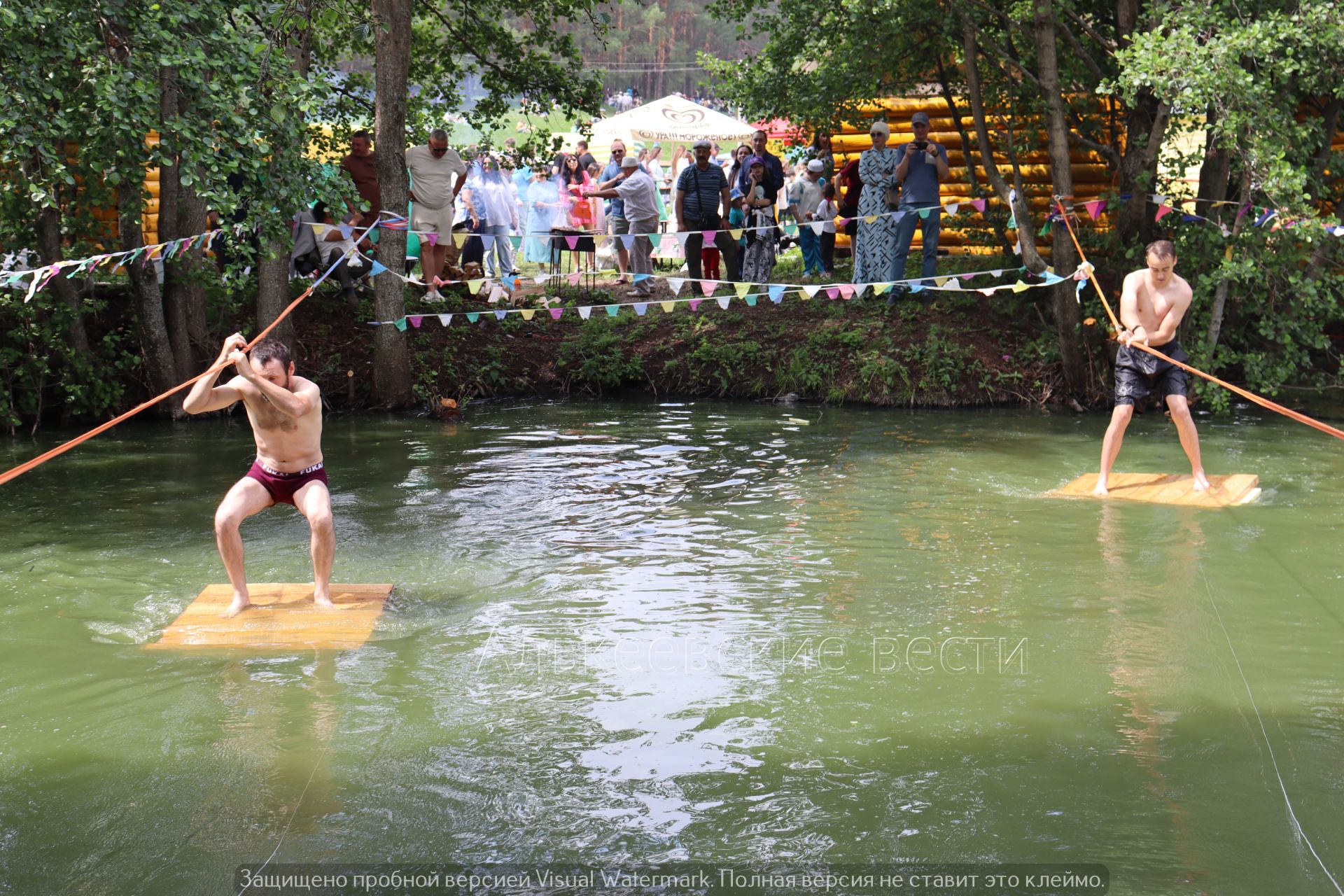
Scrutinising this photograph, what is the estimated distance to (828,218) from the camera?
19672mm

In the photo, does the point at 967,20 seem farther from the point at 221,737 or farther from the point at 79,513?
the point at 221,737

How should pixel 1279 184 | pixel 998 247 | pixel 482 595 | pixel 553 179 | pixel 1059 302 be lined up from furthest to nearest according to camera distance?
1. pixel 553 179
2. pixel 998 247
3. pixel 1059 302
4. pixel 1279 184
5. pixel 482 595

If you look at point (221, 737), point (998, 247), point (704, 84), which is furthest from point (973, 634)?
point (704, 84)

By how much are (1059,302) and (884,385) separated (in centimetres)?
218

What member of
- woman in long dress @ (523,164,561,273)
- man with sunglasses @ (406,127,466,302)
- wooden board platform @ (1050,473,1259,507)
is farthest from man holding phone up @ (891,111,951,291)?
woman in long dress @ (523,164,561,273)

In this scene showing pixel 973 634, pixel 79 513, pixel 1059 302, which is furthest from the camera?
pixel 1059 302

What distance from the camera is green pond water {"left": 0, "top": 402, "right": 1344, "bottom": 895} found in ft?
16.3

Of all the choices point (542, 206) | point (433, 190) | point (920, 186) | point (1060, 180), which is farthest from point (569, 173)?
point (1060, 180)

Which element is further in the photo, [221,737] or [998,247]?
[998,247]

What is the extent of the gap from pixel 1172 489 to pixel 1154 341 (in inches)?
46.2

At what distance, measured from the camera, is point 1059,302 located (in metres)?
15.1

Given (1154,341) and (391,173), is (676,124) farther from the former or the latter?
(1154,341)

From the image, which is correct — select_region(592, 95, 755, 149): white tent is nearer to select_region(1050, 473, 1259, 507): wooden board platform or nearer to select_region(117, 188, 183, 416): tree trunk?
select_region(117, 188, 183, 416): tree trunk

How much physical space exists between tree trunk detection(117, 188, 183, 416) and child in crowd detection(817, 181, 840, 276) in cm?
878
